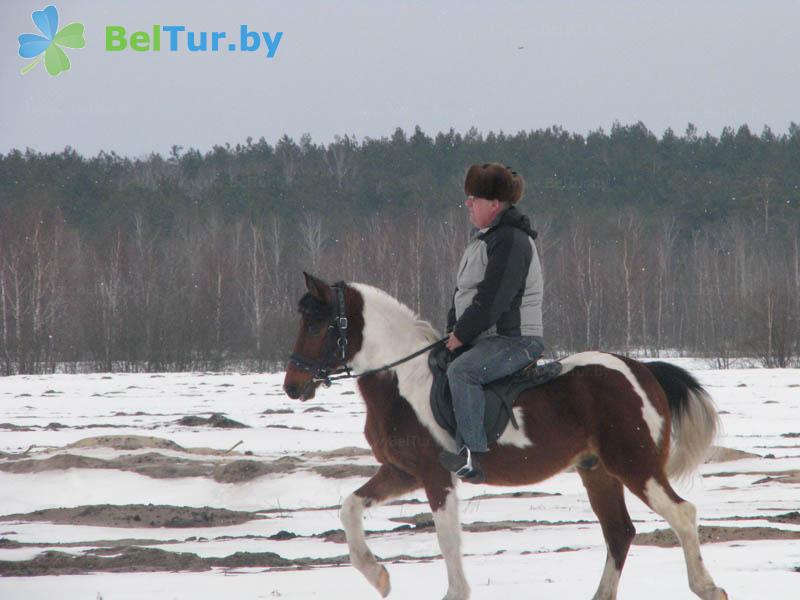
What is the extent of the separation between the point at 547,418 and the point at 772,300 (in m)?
34.3

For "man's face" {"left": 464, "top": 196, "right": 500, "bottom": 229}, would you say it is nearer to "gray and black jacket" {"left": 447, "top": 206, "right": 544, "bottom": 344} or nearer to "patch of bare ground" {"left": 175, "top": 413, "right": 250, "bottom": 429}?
"gray and black jacket" {"left": 447, "top": 206, "right": 544, "bottom": 344}

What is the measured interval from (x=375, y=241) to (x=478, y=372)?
47150 millimetres

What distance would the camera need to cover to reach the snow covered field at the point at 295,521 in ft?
20.3

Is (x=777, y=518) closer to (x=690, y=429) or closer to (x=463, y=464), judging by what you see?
(x=690, y=429)

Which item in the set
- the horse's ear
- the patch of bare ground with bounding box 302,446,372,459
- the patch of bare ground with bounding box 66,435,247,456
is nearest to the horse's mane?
the horse's ear

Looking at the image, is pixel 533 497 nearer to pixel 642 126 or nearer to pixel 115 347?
pixel 115 347

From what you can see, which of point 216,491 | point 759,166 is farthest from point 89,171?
point 216,491

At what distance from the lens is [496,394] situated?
5.68m

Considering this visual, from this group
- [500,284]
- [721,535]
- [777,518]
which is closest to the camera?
[500,284]

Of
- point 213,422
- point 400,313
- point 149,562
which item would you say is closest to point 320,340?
point 400,313

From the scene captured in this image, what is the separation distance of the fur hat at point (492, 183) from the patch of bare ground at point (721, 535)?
3.11 meters

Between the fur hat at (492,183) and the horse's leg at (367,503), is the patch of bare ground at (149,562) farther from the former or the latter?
the fur hat at (492,183)

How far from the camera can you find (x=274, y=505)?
35.1 feet

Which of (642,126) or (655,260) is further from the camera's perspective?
(642,126)
